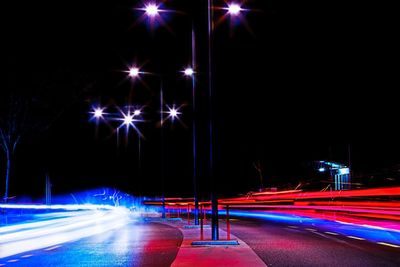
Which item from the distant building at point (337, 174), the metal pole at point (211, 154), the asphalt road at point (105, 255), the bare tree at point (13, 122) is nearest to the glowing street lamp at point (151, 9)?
the metal pole at point (211, 154)

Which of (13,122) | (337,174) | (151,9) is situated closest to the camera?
(151,9)

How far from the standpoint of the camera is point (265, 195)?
185 feet

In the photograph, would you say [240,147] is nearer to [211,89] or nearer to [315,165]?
[315,165]

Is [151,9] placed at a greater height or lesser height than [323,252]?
greater

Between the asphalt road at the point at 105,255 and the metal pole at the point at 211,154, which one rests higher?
the metal pole at the point at 211,154

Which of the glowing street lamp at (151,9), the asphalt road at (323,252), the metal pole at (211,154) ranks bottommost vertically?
the asphalt road at (323,252)

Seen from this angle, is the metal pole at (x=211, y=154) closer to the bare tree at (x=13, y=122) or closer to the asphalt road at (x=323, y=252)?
the asphalt road at (x=323, y=252)

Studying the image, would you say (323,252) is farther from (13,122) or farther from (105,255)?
(13,122)

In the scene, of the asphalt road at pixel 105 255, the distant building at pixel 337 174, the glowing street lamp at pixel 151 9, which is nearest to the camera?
the asphalt road at pixel 105 255

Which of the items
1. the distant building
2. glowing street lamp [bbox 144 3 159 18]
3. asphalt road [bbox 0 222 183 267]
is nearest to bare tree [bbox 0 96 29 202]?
glowing street lamp [bbox 144 3 159 18]

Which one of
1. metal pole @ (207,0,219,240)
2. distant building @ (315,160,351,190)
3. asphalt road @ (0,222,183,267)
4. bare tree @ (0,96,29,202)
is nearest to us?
asphalt road @ (0,222,183,267)

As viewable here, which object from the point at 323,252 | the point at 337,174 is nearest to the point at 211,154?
the point at 323,252

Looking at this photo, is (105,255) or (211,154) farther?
(211,154)

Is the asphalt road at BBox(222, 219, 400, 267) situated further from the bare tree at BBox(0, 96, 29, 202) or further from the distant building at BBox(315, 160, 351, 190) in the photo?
the distant building at BBox(315, 160, 351, 190)
